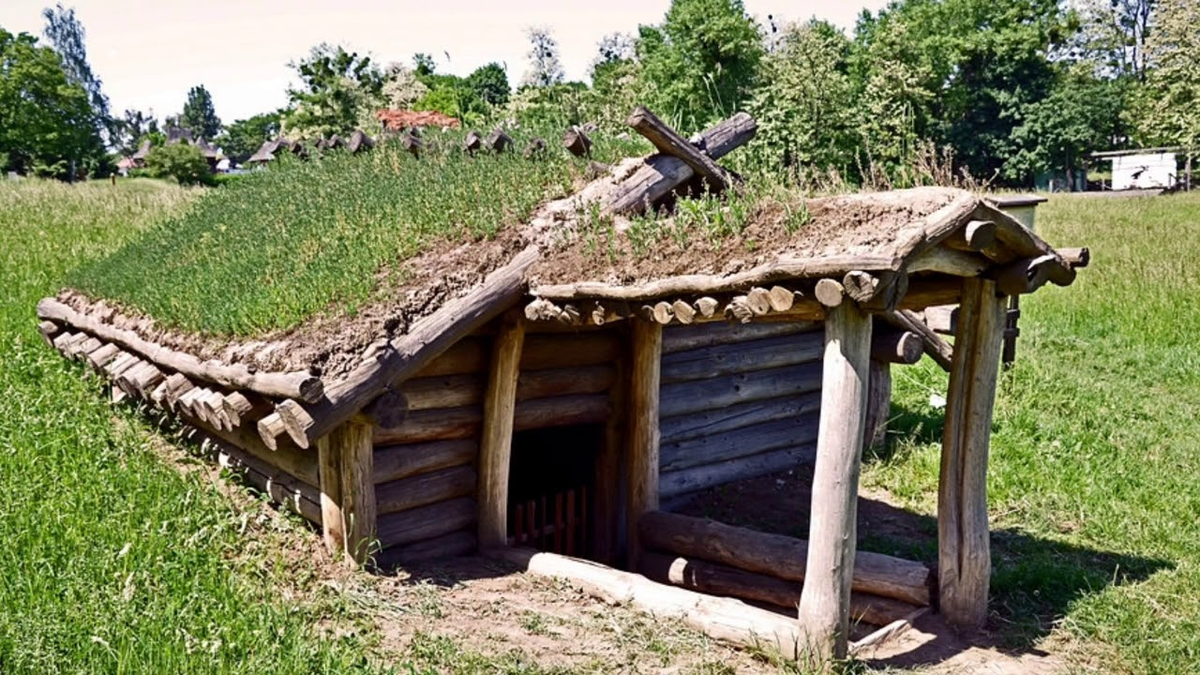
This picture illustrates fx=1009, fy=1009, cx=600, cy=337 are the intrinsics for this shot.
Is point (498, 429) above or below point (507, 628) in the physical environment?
above

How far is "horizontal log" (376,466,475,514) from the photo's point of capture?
22.5ft

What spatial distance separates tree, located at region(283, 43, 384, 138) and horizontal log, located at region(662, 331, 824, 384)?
13.8 meters

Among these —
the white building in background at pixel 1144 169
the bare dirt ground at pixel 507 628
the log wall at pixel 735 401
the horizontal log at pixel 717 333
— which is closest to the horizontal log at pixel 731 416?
the log wall at pixel 735 401

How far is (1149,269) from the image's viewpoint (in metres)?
16.2

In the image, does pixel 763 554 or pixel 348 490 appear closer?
pixel 348 490

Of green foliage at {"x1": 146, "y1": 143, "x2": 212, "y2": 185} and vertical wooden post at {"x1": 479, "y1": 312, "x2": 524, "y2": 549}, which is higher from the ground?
green foliage at {"x1": 146, "y1": 143, "x2": 212, "y2": 185}

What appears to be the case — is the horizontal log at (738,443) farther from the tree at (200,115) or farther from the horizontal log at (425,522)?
the tree at (200,115)

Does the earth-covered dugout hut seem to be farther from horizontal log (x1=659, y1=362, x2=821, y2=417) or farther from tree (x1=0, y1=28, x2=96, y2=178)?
tree (x1=0, y1=28, x2=96, y2=178)

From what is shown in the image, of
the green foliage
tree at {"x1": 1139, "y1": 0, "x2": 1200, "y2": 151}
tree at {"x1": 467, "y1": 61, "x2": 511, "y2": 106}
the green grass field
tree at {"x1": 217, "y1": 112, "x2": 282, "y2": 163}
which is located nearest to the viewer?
the green grass field

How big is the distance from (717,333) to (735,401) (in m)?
0.72

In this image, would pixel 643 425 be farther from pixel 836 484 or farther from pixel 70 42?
pixel 70 42

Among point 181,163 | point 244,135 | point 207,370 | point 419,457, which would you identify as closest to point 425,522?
point 419,457

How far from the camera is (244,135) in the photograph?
81.9 meters

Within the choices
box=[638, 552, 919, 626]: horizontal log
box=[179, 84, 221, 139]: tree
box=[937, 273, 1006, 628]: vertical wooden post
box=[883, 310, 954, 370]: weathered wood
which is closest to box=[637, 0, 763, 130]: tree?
box=[883, 310, 954, 370]: weathered wood
